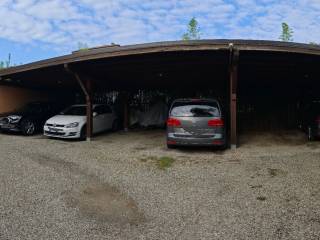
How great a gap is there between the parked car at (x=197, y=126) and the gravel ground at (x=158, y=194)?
1.33 feet

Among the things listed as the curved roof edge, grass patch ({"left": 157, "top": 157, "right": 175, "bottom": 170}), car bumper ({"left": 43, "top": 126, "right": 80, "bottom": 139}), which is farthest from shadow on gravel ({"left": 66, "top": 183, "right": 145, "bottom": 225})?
car bumper ({"left": 43, "top": 126, "right": 80, "bottom": 139})

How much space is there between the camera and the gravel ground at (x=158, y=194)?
480 cm

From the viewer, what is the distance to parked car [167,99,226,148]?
1020 cm

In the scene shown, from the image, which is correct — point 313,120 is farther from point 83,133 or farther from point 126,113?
point 126,113

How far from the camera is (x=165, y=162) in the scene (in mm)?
9219

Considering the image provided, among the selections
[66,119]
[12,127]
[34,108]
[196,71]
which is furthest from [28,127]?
[196,71]

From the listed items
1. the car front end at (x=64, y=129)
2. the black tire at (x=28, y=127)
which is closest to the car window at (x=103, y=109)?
the car front end at (x=64, y=129)

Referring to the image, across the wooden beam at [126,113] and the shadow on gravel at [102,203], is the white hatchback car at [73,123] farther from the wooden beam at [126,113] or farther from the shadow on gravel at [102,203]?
the shadow on gravel at [102,203]

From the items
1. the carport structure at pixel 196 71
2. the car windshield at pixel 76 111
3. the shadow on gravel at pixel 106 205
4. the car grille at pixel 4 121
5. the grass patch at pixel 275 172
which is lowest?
the shadow on gravel at pixel 106 205

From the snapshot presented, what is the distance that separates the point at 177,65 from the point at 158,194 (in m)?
7.25

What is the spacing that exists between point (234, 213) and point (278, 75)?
34.0ft

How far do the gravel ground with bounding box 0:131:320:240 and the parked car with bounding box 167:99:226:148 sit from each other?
0.41 metres

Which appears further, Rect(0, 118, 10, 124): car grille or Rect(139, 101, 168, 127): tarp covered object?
Rect(139, 101, 168, 127): tarp covered object

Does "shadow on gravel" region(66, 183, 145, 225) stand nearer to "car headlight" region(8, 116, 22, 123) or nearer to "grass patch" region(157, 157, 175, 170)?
"grass patch" region(157, 157, 175, 170)
